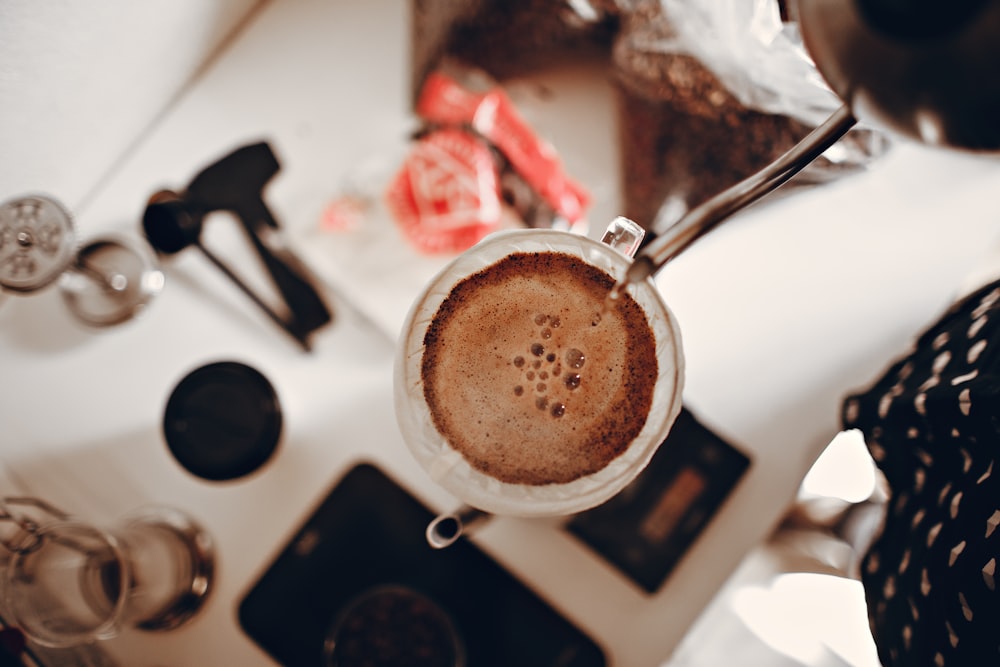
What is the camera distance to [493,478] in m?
0.45

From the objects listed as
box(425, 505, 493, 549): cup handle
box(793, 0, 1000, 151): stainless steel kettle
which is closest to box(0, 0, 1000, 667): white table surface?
box(425, 505, 493, 549): cup handle

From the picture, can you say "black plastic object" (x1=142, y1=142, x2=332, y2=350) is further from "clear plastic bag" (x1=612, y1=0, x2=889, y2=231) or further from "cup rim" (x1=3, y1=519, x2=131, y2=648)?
"clear plastic bag" (x1=612, y1=0, x2=889, y2=231)

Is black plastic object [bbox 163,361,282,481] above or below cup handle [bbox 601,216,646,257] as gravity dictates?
below

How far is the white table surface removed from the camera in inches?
26.3

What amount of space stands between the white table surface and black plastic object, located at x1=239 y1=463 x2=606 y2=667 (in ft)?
0.08

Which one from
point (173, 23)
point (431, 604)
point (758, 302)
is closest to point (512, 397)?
point (431, 604)

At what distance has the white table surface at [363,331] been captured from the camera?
0.67 meters

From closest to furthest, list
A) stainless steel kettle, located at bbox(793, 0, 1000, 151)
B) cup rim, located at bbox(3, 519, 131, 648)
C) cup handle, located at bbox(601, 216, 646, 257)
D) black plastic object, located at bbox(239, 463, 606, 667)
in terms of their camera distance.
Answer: stainless steel kettle, located at bbox(793, 0, 1000, 151) < cup handle, located at bbox(601, 216, 646, 257) < cup rim, located at bbox(3, 519, 131, 648) < black plastic object, located at bbox(239, 463, 606, 667)

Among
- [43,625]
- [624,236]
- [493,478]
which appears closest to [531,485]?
[493,478]

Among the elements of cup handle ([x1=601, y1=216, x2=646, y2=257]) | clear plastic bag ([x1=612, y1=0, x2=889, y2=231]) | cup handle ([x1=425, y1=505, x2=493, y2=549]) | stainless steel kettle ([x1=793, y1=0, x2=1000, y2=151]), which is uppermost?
clear plastic bag ([x1=612, y1=0, x2=889, y2=231])

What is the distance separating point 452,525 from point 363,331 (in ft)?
1.01

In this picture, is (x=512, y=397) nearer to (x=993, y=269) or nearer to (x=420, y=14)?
(x=420, y=14)

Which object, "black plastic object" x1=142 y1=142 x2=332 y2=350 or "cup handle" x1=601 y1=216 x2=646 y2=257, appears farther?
"black plastic object" x1=142 y1=142 x2=332 y2=350

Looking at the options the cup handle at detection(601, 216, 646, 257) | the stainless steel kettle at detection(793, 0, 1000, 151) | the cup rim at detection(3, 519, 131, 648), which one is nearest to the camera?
the stainless steel kettle at detection(793, 0, 1000, 151)
